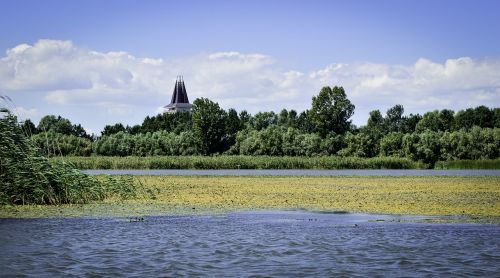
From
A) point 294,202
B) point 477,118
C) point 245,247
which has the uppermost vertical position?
point 477,118

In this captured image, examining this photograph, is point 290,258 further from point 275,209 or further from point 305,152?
point 305,152

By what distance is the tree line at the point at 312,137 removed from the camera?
90000 millimetres

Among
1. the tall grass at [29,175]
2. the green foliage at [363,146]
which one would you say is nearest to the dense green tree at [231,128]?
the green foliage at [363,146]

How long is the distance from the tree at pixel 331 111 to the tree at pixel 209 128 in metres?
16.9

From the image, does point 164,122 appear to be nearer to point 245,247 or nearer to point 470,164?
point 470,164

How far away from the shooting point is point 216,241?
55.9 ft

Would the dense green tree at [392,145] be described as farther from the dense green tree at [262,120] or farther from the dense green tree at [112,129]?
the dense green tree at [112,129]

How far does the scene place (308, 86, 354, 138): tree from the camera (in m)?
118

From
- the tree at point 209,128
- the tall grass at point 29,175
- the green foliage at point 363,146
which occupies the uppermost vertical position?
the tree at point 209,128

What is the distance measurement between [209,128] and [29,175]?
291 ft

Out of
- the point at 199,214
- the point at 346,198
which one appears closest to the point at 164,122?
the point at 346,198

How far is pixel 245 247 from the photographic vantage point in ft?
52.9

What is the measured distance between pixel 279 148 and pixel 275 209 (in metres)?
75.8

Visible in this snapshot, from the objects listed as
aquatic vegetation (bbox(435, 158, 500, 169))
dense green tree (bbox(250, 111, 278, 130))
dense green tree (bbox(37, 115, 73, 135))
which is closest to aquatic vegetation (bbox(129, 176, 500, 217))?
aquatic vegetation (bbox(435, 158, 500, 169))
